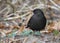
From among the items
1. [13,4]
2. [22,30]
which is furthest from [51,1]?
[22,30]

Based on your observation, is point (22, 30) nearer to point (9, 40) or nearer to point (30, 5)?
point (9, 40)

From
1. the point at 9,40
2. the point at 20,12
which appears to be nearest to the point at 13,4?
the point at 20,12

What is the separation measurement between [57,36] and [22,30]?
0.70 metres

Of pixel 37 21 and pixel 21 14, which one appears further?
pixel 21 14

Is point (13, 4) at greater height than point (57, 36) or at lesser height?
greater

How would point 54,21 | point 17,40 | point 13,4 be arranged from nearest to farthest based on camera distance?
point 17,40 < point 54,21 < point 13,4

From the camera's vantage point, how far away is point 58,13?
6.12 meters

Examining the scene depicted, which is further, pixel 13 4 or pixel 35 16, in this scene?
pixel 13 4

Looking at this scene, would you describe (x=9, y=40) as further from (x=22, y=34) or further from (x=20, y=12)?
(x=20, y=12)

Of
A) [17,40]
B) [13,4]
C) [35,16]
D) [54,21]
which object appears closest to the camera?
[17,40]

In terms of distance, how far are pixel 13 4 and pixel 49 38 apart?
4.78ft

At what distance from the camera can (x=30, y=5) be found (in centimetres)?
636

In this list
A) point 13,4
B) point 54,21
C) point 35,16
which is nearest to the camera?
point 35,16

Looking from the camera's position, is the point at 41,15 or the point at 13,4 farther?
the point at 13,4
